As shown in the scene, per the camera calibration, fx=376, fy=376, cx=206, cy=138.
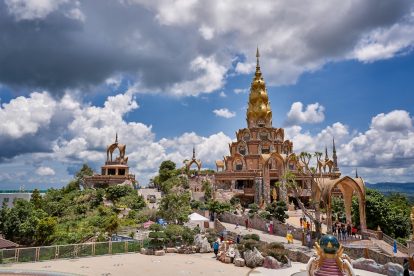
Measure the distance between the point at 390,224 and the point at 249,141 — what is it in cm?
2772

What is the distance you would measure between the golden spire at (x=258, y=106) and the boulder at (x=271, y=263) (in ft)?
133

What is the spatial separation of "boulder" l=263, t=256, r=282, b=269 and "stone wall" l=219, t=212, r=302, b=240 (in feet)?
23.8

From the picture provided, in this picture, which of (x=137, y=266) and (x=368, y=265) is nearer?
(x=368, y=265)

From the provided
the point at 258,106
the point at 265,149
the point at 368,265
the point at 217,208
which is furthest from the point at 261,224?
the point at 258,106

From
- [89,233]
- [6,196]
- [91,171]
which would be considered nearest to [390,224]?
[89,233]

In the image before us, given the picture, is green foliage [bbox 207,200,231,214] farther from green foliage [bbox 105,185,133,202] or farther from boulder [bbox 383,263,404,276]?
boulder [bbox 383,263,404,276]

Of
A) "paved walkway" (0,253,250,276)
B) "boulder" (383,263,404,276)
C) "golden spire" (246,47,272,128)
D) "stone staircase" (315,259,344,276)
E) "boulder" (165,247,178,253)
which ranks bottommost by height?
"paved walkway" (0,253,250,276)

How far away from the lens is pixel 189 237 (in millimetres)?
24500

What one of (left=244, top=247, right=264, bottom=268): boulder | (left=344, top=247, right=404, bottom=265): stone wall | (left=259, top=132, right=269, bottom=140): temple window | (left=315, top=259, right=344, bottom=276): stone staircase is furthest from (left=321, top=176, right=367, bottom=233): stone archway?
(left=259, top=132, right=269, bottom=140): temple window

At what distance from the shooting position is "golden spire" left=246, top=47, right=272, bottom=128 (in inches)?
2324

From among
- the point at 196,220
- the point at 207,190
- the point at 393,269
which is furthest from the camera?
the point at 207,190

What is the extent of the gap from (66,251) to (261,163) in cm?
3005

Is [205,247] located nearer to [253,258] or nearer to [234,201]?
[253,258]

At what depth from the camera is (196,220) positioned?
99.7 ft
